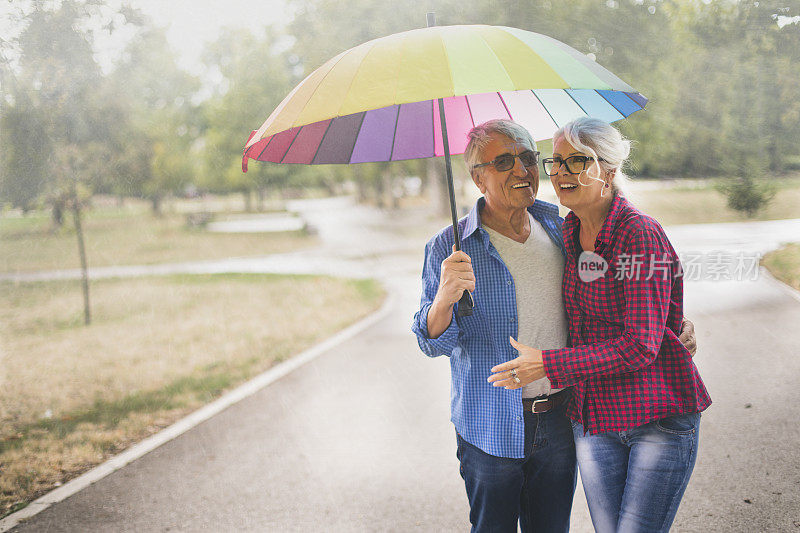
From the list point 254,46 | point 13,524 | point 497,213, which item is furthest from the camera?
point 254,46

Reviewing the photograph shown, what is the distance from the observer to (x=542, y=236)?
6.89ft

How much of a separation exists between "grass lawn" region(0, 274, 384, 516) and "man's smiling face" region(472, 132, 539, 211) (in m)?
3.64

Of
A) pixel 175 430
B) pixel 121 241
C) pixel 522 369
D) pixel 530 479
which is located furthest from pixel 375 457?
pixel 121 241

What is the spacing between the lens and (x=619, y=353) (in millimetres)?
1686

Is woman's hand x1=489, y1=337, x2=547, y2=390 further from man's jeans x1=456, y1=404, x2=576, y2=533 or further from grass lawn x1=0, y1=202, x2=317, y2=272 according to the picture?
grass lawn x1=0, y1=202, x2=317, y2=272

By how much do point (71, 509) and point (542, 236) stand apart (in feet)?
11.0

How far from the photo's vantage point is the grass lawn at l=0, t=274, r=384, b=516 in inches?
180

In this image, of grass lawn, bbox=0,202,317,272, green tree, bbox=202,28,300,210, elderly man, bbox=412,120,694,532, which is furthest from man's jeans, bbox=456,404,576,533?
green tree, bbox=202,28,300,210

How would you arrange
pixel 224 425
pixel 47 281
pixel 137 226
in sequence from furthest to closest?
1. pixel 137 226
2. pixel 47 281
3. pixel 224 425

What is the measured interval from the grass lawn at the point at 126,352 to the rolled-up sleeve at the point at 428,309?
3226mm

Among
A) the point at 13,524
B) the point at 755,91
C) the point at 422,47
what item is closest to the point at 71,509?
the point at 13,524

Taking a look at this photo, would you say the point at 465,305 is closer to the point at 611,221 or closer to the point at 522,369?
the point at 522,369

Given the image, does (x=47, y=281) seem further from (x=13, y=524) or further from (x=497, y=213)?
(x=497, y=213)

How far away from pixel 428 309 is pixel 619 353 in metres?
0.63
